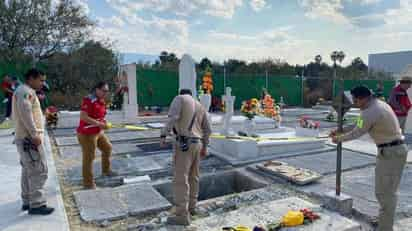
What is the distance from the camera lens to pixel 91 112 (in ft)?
14.0

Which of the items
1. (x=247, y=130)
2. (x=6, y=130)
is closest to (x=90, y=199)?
(x=247, y=130)

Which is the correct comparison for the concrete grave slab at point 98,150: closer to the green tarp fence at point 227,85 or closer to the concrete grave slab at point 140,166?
the concrete grave slab at point 140,166

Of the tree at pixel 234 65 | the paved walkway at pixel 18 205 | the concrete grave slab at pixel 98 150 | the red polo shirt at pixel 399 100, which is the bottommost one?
the paved walkway at pixel 18 205

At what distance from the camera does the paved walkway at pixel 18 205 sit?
10.1ft

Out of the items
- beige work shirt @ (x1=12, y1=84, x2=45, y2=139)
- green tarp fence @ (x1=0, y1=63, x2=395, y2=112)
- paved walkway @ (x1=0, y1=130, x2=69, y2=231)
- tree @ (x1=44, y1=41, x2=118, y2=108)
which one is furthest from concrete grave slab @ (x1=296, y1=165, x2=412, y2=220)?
tree @ (x1=44, y1=41, x2=118, y2=108)

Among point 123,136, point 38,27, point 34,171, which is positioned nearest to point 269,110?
point 123,136

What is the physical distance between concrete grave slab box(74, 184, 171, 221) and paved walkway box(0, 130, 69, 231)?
0.24m

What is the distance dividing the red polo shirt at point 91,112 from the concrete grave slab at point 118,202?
830 millimetres

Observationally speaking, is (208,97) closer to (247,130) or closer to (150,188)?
(247,130)

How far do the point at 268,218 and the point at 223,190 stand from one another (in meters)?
1.80

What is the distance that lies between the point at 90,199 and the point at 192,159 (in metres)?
1.52

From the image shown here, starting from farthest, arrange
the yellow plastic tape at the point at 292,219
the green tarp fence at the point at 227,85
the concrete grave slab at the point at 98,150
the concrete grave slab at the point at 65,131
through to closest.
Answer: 1. the green tarp fence at the point at 227,85
2. the concrete grave slab at the point at 65,131
3. the concrete grave slab at the point at 98,150
4. the yellow plastic tape at the point at 292,219

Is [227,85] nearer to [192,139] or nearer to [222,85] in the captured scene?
[222,85]

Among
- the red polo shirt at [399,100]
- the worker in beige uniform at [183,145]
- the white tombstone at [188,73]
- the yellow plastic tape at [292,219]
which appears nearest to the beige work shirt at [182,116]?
the worker in beige uniform at [183,145]
